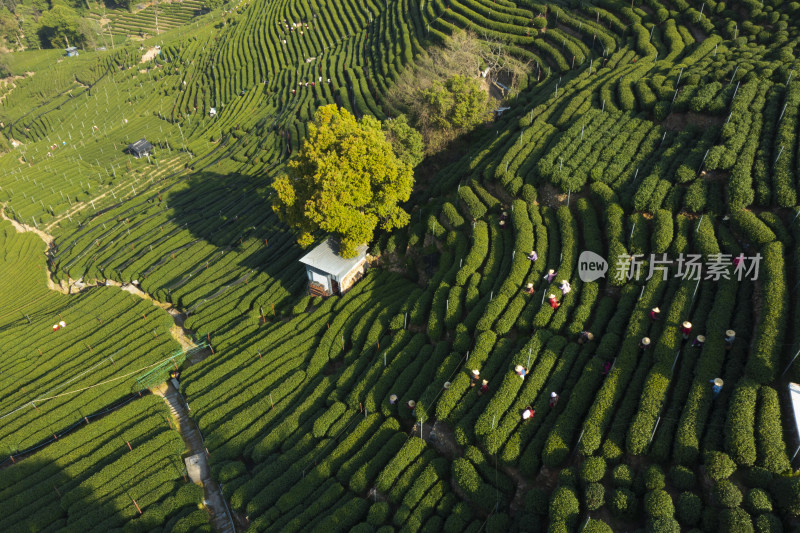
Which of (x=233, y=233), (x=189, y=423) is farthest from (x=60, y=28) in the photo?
(x=189, y=423)

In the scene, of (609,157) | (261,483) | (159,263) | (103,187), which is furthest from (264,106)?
(261,483)

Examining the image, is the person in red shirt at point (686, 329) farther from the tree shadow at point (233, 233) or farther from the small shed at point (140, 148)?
the small shed at point (140, 148)

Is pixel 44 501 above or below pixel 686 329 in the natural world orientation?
below

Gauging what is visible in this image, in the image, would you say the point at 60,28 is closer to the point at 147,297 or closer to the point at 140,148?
the point at 140,148

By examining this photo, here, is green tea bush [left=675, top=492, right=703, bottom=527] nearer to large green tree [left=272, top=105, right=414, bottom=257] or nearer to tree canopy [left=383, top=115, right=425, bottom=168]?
large green tree [left=272, top=105, right=414, bottom=257]

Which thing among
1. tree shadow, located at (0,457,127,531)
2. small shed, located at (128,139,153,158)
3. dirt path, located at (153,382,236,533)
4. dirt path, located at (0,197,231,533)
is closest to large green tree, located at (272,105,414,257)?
dirt path, located at (0,197,231,533)

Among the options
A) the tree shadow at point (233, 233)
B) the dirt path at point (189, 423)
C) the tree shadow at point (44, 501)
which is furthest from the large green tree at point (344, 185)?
the tree shadow at point (44, 501)

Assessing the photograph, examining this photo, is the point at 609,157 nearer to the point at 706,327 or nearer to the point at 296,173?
the point at 706,327

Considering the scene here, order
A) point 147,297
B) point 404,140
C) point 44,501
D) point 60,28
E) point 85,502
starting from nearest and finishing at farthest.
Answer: point 85,502 < point 44,501 < point 404,140 < point 147,297 < point 60,28
